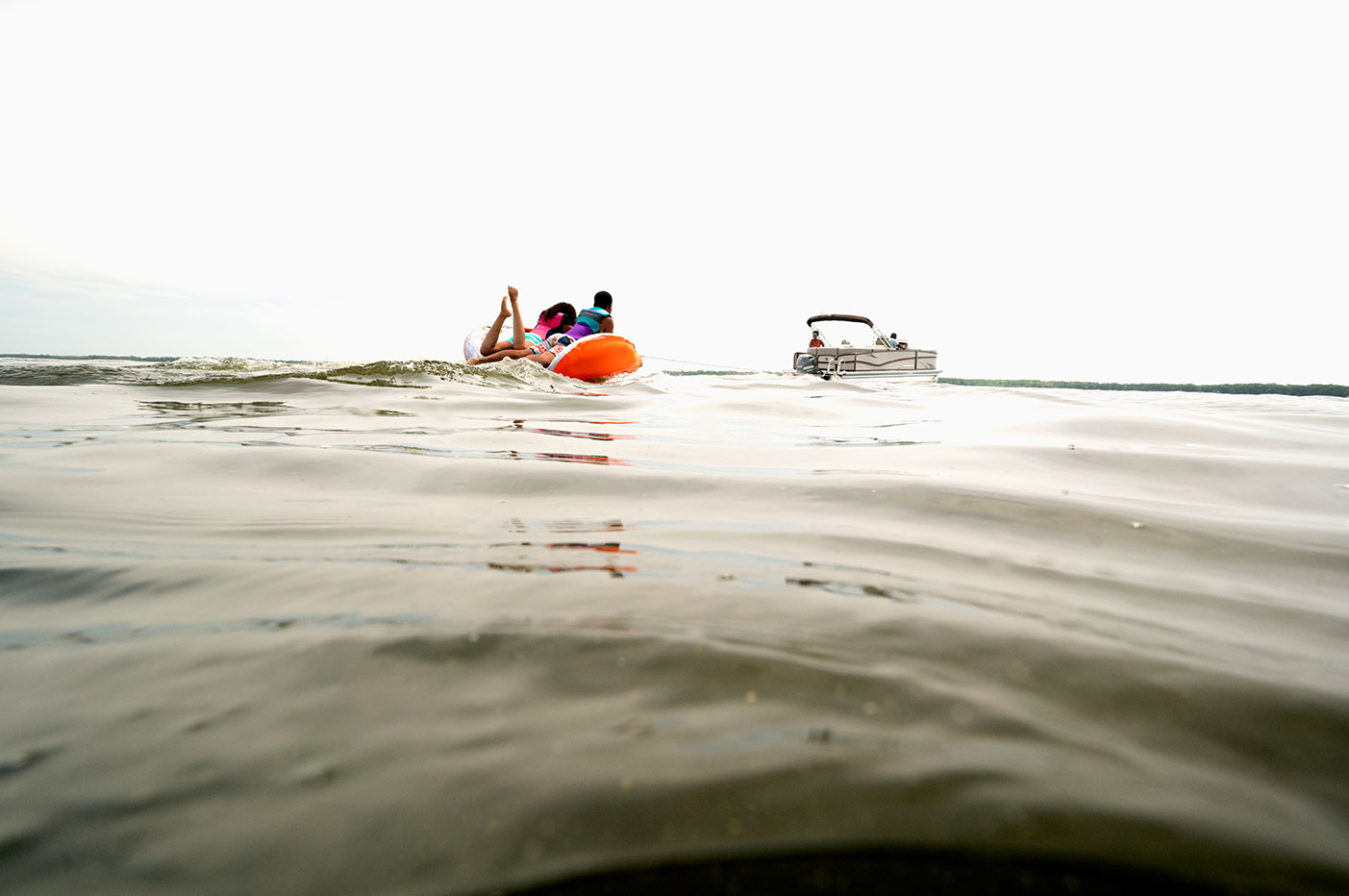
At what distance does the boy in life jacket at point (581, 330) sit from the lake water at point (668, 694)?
997 cm

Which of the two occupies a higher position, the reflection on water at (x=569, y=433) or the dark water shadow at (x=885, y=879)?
the reflection on water at (x=569, y=433)

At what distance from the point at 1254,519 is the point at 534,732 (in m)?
2.44

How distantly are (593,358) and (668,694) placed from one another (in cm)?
1103

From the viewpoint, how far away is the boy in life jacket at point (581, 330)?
12047 mm

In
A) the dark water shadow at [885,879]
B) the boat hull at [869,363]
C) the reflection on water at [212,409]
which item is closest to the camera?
the dark water shadow at [885,879]

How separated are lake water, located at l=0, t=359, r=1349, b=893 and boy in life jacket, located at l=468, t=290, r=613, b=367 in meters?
9.97

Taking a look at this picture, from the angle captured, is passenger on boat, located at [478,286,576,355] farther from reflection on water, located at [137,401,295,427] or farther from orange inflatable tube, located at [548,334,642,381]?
reflection on water, located at [137,401,295,427]

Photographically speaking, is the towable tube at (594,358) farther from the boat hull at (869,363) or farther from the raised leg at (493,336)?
the boat hull at (869,363)

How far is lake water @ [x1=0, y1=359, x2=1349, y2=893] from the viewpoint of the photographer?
2.04 ft

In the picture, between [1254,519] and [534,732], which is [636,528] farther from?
[1254,519]

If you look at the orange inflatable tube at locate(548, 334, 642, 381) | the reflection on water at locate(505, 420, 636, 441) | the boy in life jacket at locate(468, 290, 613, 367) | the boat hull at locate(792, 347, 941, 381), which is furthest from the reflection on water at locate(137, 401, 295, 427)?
the boat hull at locate(792, 347, 941, 381)

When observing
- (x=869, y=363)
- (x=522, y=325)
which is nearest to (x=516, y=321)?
(x=522, y=325)

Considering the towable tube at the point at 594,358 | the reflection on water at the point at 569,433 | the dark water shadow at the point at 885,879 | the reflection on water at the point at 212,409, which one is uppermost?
the towable tube at the point at 594,358

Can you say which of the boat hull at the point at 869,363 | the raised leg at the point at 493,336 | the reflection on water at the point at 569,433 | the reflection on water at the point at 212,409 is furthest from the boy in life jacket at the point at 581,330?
the boat hull at the point at 869,363
